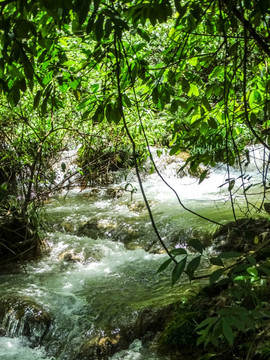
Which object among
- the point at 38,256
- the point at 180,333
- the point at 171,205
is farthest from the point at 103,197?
the point at 180,333

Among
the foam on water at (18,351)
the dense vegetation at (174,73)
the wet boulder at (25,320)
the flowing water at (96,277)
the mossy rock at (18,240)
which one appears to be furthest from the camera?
the mossy rock at (18,240)

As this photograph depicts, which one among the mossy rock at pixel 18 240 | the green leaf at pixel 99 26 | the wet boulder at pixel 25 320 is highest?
the green leaf at pixel 99 26

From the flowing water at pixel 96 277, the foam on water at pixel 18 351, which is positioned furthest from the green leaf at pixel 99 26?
the foam on water at pixel 18 351

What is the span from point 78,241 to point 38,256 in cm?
88

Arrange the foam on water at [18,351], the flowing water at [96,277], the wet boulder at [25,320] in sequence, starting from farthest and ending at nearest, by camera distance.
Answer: the wet boulder at [25,320]
the flowing water at [96,277]
the foam on water at [18,351]

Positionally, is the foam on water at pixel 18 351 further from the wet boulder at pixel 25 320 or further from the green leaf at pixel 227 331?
the green leaf at pixel 227 331

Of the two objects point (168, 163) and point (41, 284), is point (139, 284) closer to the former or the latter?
point (41, 284)

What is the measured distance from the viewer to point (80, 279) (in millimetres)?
5238

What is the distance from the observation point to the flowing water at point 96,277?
3.72 m

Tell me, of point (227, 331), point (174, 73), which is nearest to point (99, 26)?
point (174, 73)

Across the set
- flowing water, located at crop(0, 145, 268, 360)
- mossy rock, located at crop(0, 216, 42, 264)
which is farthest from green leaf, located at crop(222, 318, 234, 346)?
mossy rock, located at crop(0, 216, 42, 264)

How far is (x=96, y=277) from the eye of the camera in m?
5.31

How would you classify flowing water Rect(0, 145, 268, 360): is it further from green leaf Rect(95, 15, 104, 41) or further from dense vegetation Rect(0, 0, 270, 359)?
green leaf Rect(95, 15, 104, 41)

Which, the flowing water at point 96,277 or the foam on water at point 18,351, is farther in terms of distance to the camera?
the flowing water at point 96,277
